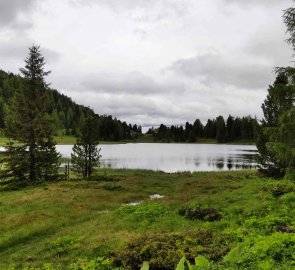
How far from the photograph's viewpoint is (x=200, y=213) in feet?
61.7

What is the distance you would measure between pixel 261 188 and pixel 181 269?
24097mm

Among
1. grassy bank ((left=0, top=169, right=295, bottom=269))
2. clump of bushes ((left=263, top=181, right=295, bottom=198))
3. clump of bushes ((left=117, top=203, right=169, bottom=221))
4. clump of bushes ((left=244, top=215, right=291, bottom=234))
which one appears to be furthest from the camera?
clump of bushes ((left=263, top=181, right=295, bottom=198))

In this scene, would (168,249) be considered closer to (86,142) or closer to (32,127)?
(32,127)

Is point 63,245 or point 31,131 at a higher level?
point 31,131

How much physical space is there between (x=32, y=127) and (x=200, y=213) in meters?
27.6

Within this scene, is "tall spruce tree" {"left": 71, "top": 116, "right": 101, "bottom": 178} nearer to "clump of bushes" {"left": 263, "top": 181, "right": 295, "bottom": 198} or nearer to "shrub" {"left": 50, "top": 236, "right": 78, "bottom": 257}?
"clump of bushes" {"left": 263, "top": 181, "right": 295, "bottom": 198}

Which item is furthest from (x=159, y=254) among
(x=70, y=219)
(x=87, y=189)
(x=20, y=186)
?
(x=20, y=186)

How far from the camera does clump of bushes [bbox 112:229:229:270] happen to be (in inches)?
451

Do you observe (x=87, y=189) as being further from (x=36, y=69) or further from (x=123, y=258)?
(x=123, y=258)

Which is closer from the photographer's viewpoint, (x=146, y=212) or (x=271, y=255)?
(x=271, y=255)

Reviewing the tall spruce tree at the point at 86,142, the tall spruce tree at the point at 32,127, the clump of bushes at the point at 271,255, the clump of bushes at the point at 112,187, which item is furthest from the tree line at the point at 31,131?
the clump of bushes at the point at 271,255

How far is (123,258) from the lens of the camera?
477 inches

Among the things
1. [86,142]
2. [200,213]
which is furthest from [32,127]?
[200,213]

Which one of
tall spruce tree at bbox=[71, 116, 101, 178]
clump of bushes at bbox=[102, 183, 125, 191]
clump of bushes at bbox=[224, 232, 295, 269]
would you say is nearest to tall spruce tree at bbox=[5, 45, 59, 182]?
tall spruce tree at bbox=[71, 116, 101, 178]
